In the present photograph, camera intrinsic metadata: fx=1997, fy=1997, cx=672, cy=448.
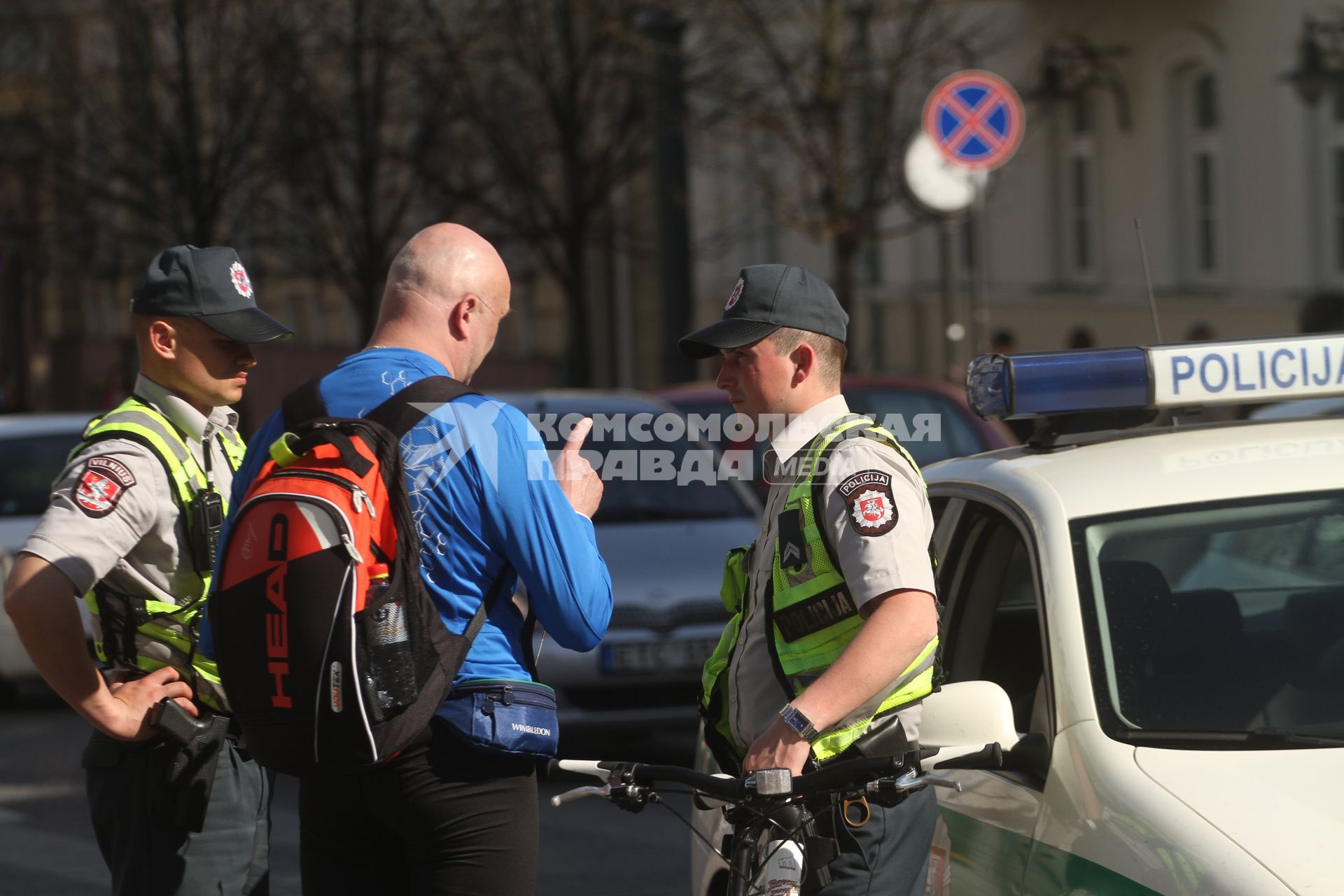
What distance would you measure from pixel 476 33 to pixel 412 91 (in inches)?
76.9

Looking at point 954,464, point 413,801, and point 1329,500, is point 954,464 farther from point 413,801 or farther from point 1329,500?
point 413,801

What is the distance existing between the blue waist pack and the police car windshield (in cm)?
98

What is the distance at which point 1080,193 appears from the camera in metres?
21.7

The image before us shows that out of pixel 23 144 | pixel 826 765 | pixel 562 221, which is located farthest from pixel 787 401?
pixel 23 144

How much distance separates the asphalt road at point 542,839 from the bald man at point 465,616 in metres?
3.02

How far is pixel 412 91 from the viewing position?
22953 millimetres

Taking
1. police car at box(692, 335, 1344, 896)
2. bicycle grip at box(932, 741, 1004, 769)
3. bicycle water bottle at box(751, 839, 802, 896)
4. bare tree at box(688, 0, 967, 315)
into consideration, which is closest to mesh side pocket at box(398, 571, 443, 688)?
bicycle water bottle at box(751, 839, 802, 896)

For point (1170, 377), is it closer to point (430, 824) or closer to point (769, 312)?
point (769, 312)

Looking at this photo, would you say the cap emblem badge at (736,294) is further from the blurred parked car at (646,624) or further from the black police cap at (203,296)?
the blurred parked car at (646,624)

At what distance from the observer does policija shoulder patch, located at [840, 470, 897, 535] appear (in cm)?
306

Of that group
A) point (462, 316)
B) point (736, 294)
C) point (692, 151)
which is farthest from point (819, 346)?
point (692, 151)

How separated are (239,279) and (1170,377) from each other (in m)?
1.76

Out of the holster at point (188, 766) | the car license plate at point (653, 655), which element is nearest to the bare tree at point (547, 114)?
the car license plate at point (653, 655)

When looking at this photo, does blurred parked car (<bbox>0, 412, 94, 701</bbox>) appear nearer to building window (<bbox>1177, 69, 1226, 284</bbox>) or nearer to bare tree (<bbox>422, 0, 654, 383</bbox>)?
bare tree (<bbox>422, 0, 654, 383</bbox>)
